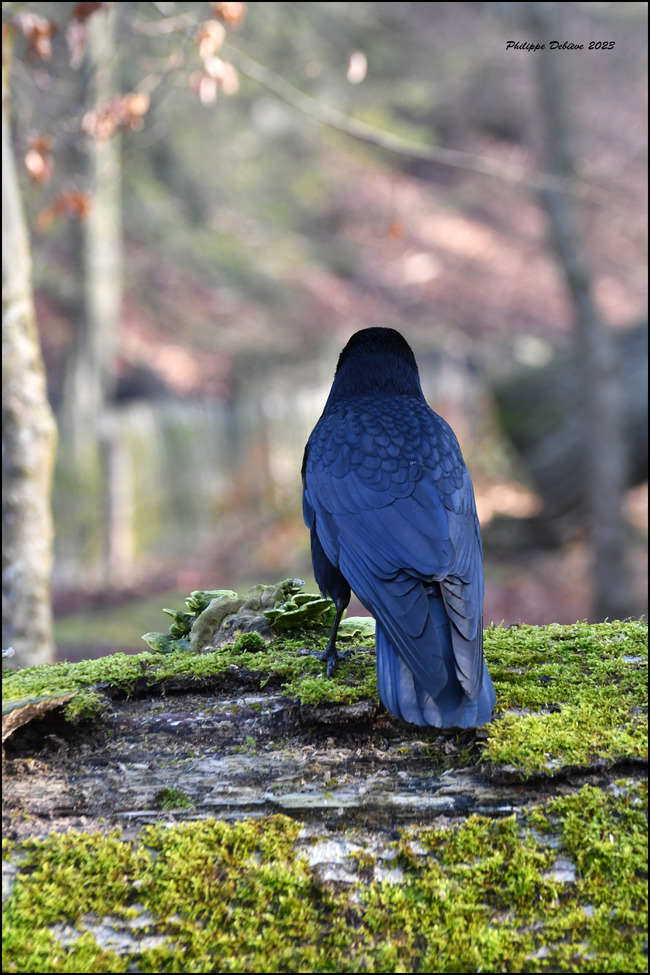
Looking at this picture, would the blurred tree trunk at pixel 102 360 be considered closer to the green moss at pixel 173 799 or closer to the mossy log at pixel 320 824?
the mossy log at pixel 320 824

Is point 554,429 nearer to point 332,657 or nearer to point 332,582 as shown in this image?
point 332,582

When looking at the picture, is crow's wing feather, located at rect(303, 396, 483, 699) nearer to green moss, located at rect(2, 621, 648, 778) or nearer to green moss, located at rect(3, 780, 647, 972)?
green moss, located at rect(2, 621, 648, 778)

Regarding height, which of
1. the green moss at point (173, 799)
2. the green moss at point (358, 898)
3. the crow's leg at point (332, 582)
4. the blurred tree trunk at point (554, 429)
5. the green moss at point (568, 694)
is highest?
the blurred tree trunk at point (554, 429)

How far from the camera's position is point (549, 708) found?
8.14ft

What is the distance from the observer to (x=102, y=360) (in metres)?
12.2

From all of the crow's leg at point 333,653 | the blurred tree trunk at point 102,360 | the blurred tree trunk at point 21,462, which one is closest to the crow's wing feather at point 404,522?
the crow's leg at point 333,653

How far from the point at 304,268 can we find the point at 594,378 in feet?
40.0

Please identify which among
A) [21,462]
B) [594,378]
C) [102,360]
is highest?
[102,360]

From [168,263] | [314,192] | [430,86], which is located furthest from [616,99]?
[168,263]

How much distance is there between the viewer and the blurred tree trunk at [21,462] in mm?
4504

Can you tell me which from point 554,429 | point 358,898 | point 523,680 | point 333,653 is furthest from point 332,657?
point 554,429

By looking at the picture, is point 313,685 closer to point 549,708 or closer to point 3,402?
point 549,708

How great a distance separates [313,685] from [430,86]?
21.2 m

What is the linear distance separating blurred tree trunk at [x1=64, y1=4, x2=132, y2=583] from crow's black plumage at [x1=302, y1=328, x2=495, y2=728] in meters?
8.15
